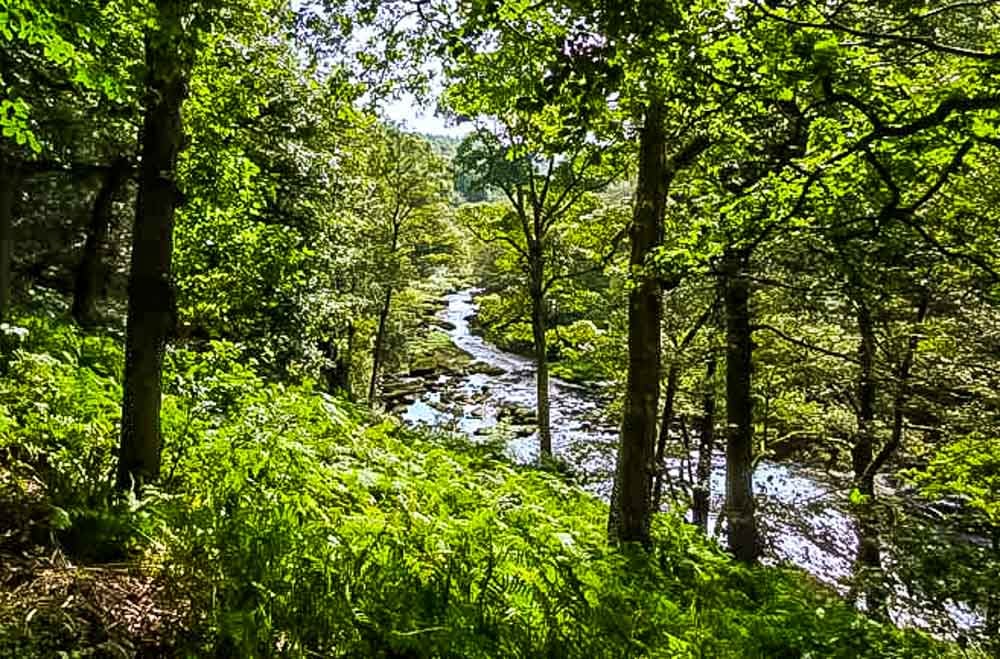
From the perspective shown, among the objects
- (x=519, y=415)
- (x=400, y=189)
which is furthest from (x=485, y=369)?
(x=400, y=189)

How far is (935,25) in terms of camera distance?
19.6ft

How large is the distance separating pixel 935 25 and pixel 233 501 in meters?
7.26

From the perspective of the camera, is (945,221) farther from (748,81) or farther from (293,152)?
(293,152)

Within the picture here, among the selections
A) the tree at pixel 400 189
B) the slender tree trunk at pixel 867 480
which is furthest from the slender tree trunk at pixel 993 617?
the tree at pixel 400 189

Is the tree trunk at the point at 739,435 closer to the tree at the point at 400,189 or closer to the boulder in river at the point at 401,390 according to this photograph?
the tree at the point at 400,189

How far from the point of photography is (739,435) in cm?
815

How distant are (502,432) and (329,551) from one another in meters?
9.11

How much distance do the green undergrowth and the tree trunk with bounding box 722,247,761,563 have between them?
210 centimetres

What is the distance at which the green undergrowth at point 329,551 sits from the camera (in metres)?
2.58

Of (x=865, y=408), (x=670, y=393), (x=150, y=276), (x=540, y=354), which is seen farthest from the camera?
(x=540, y=354)

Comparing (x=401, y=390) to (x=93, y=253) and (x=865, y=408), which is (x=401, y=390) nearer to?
(x=93, y=253)

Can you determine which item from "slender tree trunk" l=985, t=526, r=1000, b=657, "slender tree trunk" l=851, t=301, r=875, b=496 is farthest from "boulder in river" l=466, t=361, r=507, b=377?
"slender tree trunk" l=985, t=526, r=1000, b=657

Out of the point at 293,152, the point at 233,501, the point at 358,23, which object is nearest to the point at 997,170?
the point at 358,23

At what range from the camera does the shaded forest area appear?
8.64 feet
